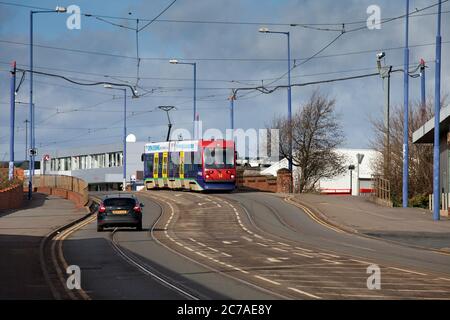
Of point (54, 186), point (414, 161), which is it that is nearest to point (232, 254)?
point (414, 161)

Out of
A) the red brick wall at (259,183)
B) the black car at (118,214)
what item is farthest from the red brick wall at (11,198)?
the red brick wall at (259,183)

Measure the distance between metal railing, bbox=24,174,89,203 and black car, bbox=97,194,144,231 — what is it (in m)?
17.0

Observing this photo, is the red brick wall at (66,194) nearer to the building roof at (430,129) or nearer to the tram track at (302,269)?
the tram track at (302,269)

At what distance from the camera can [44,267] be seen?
18.0m

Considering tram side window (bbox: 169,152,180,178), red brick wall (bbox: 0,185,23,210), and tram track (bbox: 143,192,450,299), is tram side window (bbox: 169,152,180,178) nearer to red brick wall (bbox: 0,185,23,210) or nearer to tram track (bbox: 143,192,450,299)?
red brick wall (bbox: 0,185,23,210)

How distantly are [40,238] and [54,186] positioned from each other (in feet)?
121

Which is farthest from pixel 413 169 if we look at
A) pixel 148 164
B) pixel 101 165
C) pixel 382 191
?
pixel 101 165

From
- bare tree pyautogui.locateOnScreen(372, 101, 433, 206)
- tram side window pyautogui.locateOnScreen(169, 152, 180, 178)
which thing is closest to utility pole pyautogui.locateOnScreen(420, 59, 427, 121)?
bare tree pyautogui.locateOnScreen(372, 101, 433, 206)

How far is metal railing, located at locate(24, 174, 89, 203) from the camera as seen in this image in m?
50.5

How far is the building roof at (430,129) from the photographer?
40138mm

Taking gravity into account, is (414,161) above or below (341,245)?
above

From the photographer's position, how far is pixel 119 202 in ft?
106

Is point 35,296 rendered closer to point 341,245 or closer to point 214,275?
point 214,275

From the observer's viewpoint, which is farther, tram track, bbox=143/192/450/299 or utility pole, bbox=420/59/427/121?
utility pole, bbox=420/59/427/121
